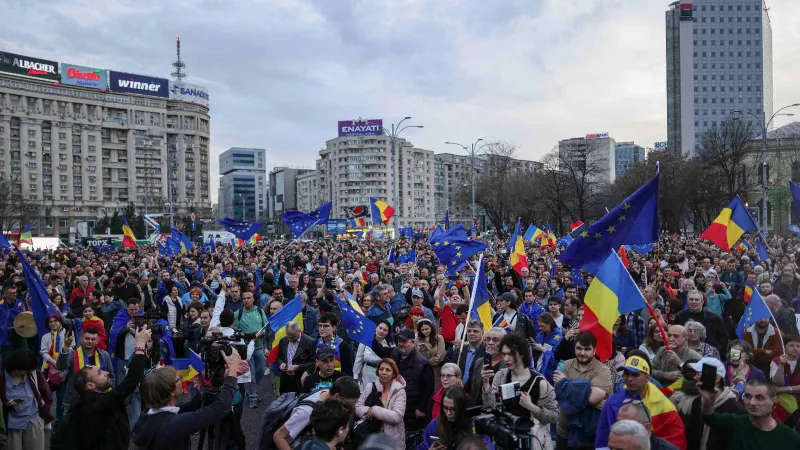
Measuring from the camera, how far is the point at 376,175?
459ft

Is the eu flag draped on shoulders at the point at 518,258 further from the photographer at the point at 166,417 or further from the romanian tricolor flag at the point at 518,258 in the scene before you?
the photographer at the point at 166,417

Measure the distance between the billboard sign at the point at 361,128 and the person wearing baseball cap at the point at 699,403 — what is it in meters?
138

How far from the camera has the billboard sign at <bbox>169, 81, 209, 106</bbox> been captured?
403ft

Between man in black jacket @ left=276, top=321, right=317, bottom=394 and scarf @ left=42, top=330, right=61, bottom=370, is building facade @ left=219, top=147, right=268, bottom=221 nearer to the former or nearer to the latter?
scarf @ left=42, top=330, right=61, bottom=370

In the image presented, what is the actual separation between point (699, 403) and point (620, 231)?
11.4 ft

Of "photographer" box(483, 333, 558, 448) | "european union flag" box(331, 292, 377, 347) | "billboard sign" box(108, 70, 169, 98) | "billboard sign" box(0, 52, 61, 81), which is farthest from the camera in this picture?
"billboard sign" box(108, 70, 169, 98)

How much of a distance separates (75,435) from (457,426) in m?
2.78

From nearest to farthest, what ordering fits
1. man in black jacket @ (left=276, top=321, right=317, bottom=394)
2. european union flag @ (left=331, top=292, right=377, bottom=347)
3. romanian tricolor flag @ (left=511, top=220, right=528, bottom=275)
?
man in black jacket @ (left=276, top=321, right=317, bottom=394)
european union flag @ (left=331, top=292, right=377, bottom=347)
romanian tricolor flag @ (left=511, top=220, right=528, bottom=275)

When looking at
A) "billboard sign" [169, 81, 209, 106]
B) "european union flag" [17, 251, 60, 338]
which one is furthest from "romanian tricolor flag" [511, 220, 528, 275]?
"billboard sign" [169, 81, 209, 106]

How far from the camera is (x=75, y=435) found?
16.1ft

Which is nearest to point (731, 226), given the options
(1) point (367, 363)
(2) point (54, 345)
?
(1) point (367, 363)

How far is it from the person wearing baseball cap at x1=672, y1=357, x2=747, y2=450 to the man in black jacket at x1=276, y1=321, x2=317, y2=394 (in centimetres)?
320

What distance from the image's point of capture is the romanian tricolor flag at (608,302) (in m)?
6.11

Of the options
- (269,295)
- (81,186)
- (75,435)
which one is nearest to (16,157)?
(81,186)
